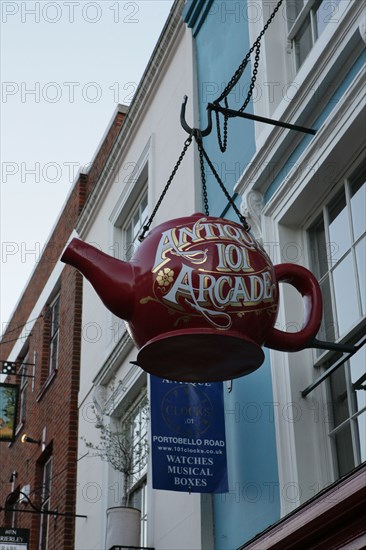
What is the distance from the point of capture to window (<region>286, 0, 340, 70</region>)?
724cm

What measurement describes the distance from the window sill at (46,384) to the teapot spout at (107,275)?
861 cm

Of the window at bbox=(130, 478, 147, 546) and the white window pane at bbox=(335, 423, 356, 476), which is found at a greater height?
the window at bbox=(130, 478, 147, 546)

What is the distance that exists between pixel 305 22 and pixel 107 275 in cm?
363

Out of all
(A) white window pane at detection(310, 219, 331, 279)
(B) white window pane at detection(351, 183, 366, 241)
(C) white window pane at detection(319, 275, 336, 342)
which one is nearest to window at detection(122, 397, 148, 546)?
(A) white window pane at detection(310, 219, 331, 279)

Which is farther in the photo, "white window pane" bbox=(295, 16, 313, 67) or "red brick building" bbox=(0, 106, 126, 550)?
"red brick building" bbox=(0, 106, 126, 550)

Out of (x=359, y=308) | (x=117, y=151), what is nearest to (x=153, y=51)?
(x=117, y=151)

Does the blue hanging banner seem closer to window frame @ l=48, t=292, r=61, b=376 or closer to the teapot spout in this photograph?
the teapot spout

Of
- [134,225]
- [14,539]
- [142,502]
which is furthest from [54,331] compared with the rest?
[142,502]

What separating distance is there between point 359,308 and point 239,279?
5.54ft

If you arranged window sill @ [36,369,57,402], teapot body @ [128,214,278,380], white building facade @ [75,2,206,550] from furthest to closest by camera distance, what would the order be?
window sill @ [36,369,57,402] → white building facade @ [75,2,206,550] → teapot body @ [128,214,278,380]

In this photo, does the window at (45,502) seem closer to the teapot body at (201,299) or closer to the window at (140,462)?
the window at (140,462)

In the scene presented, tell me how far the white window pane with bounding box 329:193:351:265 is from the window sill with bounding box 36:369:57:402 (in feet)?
24.1

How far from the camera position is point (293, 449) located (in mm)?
6164

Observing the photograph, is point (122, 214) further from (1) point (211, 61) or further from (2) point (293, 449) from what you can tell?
(2) point (293, 449)
